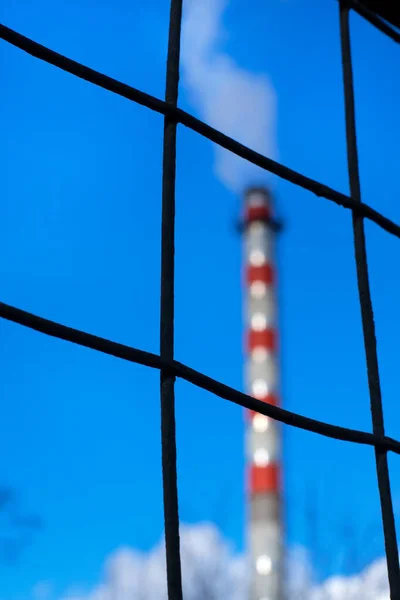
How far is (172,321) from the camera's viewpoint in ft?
1.91

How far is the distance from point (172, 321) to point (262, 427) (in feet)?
54.6

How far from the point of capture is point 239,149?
692 mm

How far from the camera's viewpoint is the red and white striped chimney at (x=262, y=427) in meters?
15.6

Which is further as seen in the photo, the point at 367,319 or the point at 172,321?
the point at 367,319

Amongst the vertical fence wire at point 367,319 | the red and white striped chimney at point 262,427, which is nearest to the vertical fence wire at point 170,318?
the vertical fence wire at point 367,319

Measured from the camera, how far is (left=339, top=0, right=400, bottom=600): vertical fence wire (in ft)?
2.02

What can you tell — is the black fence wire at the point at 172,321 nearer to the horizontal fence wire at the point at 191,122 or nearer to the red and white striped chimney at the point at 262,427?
→ the horizontal fence wire at the point at 191,122

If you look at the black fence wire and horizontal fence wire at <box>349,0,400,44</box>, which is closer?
the black fence wire

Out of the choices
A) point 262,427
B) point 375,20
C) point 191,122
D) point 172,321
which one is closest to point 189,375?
point 172,321

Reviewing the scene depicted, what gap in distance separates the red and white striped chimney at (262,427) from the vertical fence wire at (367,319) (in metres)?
14.6

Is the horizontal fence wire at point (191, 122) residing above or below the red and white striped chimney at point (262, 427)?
below

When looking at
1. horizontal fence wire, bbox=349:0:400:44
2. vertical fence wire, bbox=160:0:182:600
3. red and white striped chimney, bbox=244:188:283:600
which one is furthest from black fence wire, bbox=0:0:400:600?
Result: red and white striped chimney, bbox=244:188:283:600

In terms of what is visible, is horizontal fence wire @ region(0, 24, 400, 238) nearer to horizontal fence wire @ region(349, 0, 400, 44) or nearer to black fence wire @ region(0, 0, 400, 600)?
black fence wire @ region(0, 0, 400, 600)

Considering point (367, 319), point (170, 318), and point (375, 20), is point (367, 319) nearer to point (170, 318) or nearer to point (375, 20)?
point (170, 318)
